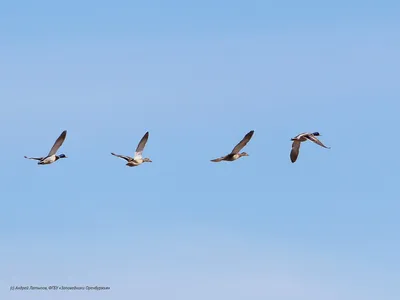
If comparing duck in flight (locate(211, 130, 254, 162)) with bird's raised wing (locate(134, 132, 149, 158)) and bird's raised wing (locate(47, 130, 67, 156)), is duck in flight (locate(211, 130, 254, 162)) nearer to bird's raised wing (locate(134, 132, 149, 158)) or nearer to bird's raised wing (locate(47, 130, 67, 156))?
bird's raised wing (locate(134, 132, 149, 158))

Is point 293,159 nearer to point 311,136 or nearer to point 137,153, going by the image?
point 311,136

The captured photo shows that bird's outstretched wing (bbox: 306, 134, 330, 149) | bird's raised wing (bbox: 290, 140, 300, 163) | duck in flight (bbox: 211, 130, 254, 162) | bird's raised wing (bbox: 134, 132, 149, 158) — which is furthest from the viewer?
bird's raised wing (bbox: 290, 140, 300, 163)

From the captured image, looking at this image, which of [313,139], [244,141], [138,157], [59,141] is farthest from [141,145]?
[313,139]

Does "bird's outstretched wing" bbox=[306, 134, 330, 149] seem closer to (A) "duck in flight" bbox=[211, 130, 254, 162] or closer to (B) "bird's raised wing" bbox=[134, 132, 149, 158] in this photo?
(A) "duck in flight" bbox=[211, 130, 254, 162]

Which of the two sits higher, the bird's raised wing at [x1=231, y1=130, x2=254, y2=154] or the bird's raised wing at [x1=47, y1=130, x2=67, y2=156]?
the bird's raised wing at [x1=231, y1=130, x2=254, y2=154]

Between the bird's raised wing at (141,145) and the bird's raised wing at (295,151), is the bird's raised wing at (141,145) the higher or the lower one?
the lower one

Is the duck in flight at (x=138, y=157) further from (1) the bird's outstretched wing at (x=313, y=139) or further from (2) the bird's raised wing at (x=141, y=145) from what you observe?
(1) the bird's outstretched wing at (x=313, y=139)

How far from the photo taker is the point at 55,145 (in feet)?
339

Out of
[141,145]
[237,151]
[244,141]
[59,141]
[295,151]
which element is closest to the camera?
[244,141]

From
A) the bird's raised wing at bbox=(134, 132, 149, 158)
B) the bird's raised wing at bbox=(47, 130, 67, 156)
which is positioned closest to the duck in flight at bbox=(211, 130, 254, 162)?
the bird's raised wing at bbox=(134, 132, 149, 158)

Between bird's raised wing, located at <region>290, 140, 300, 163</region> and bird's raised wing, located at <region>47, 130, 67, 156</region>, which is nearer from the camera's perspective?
bird's raised wing, located at <region>47, 130, 67, 156</region>

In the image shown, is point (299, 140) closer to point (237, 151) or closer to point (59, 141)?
point (237, 151)

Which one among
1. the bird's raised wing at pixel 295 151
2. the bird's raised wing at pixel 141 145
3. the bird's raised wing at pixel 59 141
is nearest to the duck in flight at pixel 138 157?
the bird's raised wing at pixel 141 145

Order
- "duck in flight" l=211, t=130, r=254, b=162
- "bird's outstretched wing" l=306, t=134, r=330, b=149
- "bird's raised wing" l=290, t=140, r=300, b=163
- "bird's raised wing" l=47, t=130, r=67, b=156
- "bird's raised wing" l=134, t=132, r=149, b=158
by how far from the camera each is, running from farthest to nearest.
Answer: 1. "bird's raised wing" l=290, t=140, r=300, b=163
2. "bird's raised wing" l=134, t=132, r=149, b=158
3. "bird's raised wing" l=47, t=130, r=67, b=156
4. "duck in flight" l=211, t=130, r=254, b=162
5. "bird's outstretched wing" l=306, t=134, r=330, b=149
